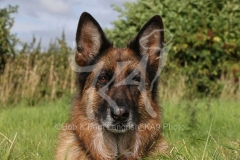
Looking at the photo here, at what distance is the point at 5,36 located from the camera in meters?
13.0

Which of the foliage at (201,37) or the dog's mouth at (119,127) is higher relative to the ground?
the foliage at (201,37)

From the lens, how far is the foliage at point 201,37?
46.8ft

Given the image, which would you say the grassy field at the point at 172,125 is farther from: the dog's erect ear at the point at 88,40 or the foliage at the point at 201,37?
the foliage at the point at 201,37

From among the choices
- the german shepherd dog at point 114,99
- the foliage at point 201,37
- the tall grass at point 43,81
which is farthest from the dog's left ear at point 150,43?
the foliage at point 201,37

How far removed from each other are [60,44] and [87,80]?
9026 millimetres

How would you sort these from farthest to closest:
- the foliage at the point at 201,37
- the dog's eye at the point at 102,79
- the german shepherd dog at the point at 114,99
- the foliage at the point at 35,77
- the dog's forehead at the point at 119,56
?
the foliage at the point at 201,37, the foliage at the point at 35,77, the dog's forehead at the point at 119,56, the dog's eye at the point at 102,79, the german shepherd dog at the point at 114,99

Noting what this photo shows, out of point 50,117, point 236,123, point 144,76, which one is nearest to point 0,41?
point 50,117

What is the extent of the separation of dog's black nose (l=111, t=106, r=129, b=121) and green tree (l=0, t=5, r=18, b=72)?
8.87 metres

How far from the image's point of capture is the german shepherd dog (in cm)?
486

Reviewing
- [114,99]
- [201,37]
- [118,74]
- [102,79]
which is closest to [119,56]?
[118,74]

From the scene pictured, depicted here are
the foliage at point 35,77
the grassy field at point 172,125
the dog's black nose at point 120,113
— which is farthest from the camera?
the foliage at point 35,77

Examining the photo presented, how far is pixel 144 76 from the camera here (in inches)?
207

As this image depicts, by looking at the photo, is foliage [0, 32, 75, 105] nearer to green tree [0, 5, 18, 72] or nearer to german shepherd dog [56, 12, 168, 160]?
green tree [0, 5, 18, 72]

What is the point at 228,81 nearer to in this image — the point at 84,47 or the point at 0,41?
the point at 0,41
